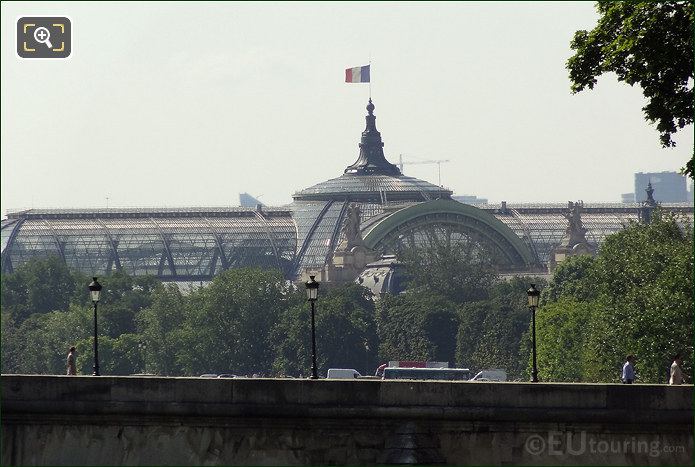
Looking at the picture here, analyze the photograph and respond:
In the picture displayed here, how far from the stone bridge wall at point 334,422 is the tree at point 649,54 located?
6282 millimetres

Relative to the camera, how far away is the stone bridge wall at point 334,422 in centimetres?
5431

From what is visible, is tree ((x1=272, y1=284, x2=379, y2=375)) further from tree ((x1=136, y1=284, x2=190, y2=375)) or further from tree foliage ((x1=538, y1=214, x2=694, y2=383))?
tree foliage ((x1=538, y1=214, x2=694, y2=383))

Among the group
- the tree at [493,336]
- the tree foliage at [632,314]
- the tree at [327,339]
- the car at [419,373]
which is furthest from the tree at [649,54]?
the tree at [327,339]

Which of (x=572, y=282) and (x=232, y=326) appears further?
(x=232, y=326)

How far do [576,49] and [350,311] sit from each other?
449 ft

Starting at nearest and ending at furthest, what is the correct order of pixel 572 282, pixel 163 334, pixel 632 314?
pixel 632 314, pixel 572 282, pixel 163 334

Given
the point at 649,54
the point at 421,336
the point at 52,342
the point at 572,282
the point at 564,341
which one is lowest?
the point at 421,336

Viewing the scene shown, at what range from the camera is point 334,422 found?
5488 centimetres

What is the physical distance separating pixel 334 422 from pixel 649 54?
11010 millimetres

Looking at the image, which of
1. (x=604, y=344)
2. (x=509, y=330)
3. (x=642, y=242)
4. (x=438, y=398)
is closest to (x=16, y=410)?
(x=438, y=398)

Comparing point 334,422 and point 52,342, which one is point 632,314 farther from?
point 52,342

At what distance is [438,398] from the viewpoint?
5484 cm

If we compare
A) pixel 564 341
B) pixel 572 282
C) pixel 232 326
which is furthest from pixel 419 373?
pixel 232 326

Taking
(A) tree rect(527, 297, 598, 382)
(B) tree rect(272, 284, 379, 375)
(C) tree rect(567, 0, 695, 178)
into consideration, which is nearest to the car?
(A) tree rect(527, 297, 598, 382)
